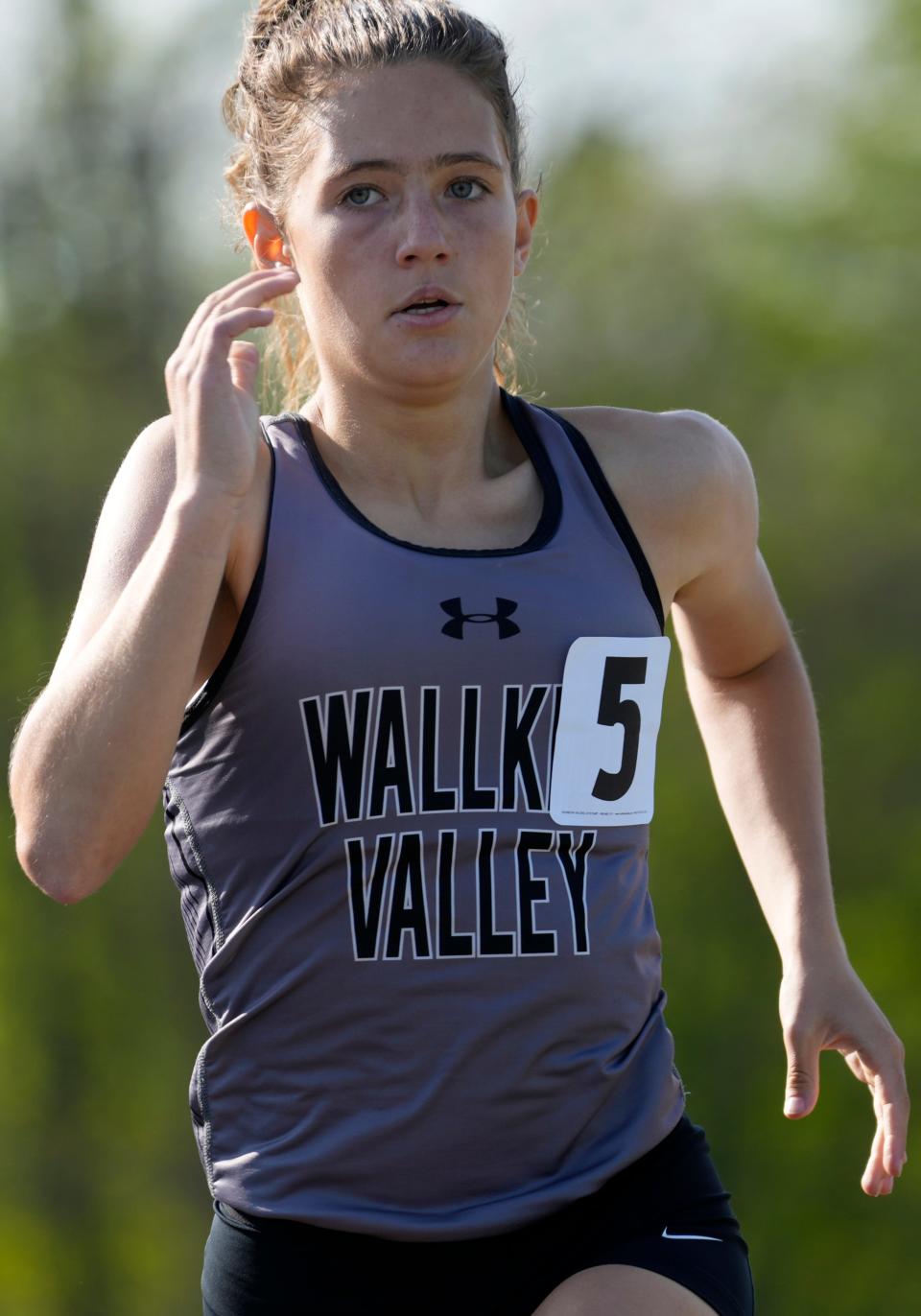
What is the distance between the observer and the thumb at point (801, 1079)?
2.04 m

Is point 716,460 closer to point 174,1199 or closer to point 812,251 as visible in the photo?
point 174,1199

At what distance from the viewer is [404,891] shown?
5.94ft

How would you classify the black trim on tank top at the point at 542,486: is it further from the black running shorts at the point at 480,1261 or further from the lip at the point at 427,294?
the black running shorts at the point at 480,1261

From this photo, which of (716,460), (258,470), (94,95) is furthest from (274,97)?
(94,95)

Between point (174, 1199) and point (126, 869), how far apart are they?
2.14m

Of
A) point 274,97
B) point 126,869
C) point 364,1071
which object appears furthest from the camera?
point 126,869

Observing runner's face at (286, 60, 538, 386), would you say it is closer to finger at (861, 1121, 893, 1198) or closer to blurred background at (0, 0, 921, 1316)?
finger at (861, 1121, 893, 1198)

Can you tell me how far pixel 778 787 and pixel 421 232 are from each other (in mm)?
922

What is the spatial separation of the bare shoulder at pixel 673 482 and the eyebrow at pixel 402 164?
353 mm

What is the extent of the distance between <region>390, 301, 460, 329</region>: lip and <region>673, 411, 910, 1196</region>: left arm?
440 mm

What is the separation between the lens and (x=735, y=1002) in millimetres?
11258

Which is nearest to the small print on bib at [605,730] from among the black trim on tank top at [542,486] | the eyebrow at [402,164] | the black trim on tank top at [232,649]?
the black trim on tank top at [542,486]

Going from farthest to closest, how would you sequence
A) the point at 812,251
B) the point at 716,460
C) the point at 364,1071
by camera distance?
the point at 812,251, the point at 716,460, the point at 364,1071

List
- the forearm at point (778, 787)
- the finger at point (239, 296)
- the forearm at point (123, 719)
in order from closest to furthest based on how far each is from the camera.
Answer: the forearm at point (123, 719), the finger at point (239, 296), the forearm at point (778, 787)
